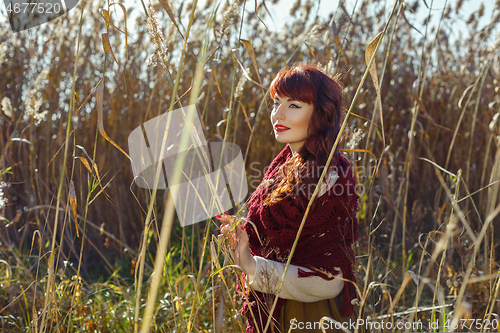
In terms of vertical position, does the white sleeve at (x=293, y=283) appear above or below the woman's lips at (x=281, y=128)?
below

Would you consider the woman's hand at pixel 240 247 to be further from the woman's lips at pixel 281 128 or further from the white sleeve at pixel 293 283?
the woman's lips at pixel 281 128

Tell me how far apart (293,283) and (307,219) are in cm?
16

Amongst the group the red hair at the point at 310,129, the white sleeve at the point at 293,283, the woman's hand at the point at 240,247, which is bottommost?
the white sleeve at the point at 293,283

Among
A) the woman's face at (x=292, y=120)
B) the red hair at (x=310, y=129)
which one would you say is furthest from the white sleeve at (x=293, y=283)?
the woman's face at (x=292, y=120)

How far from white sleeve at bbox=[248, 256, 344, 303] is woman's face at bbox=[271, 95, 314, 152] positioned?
0.32 m

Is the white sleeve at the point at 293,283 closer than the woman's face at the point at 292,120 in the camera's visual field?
Yes

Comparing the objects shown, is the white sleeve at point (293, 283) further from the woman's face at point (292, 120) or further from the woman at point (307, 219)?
the woman's face at point (292, 120)

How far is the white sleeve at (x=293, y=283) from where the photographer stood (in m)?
0.86

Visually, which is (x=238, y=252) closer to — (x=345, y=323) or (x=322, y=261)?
(x=322, y=261)

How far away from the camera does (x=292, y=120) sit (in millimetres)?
976

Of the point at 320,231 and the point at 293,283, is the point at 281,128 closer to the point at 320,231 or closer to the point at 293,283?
the point at 320,231

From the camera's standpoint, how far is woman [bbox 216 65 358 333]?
2.95 ft

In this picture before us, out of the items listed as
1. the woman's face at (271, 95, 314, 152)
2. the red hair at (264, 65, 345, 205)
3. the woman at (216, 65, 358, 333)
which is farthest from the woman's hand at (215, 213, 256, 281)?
the woman's face at (271, 95, 314, 152)

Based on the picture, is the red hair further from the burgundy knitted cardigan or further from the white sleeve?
the white sleeve
